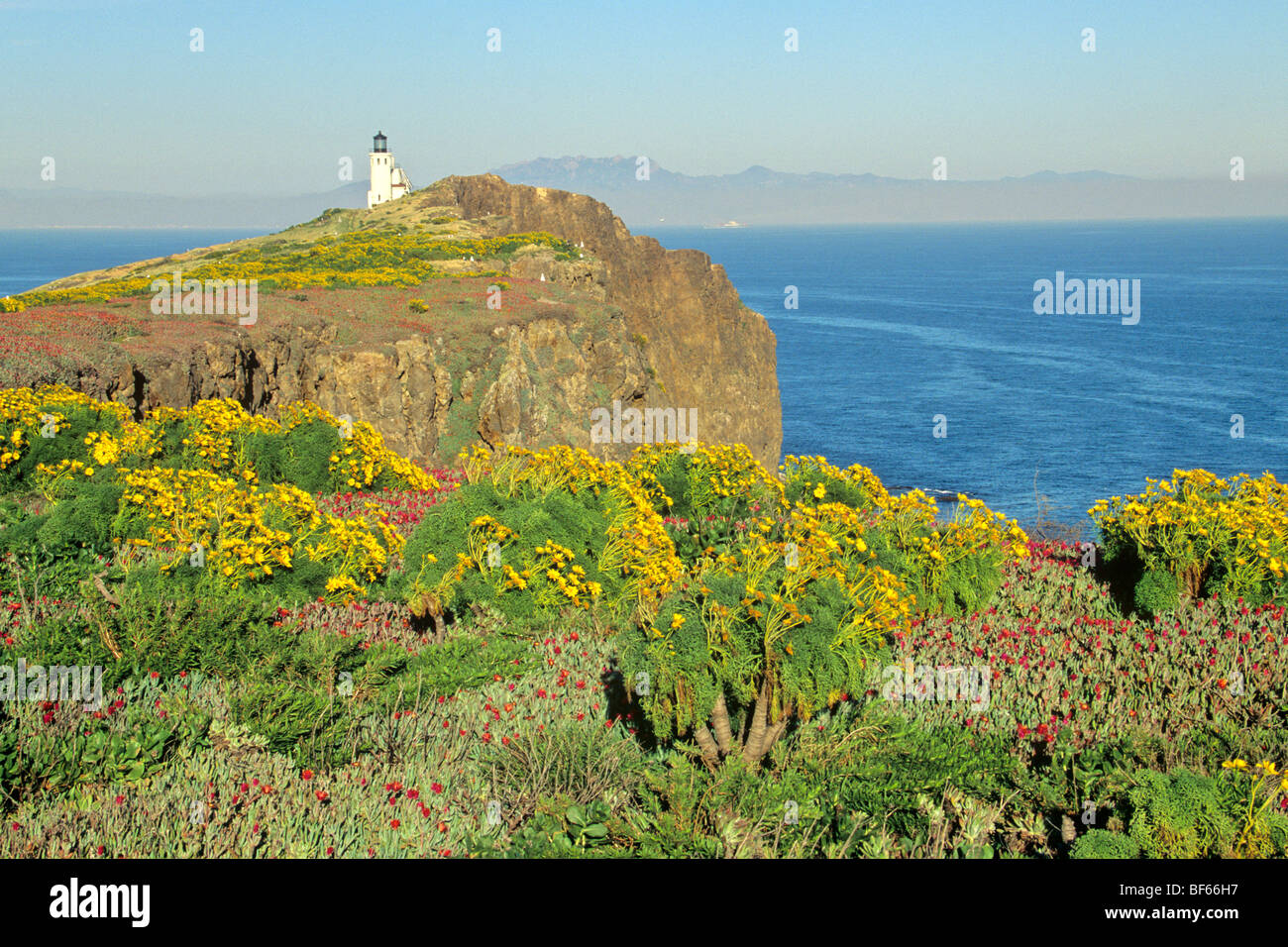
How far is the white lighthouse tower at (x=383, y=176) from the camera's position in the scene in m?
86.6

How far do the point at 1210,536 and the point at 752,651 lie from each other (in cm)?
560

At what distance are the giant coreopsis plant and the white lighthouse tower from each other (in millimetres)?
86560

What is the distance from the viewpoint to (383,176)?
8750cm

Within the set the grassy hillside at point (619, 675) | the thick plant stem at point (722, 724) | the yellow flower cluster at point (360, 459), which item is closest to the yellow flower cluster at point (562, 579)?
the grassy hillside at point (619, 675)

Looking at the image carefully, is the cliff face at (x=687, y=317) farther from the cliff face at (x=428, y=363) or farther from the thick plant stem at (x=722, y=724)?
the thick plant stem at (x=722, y=724)

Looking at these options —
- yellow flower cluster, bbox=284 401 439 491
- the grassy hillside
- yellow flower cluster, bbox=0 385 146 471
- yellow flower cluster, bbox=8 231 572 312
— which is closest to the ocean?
the grassy hillside

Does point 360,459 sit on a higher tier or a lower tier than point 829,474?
higher

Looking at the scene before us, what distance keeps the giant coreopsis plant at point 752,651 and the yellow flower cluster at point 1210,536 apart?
411 cm

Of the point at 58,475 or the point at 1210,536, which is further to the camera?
the point at 58,475

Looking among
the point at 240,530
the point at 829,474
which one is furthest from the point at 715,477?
the point at 240,530

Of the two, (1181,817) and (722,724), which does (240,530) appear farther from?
→ (1181,817)
